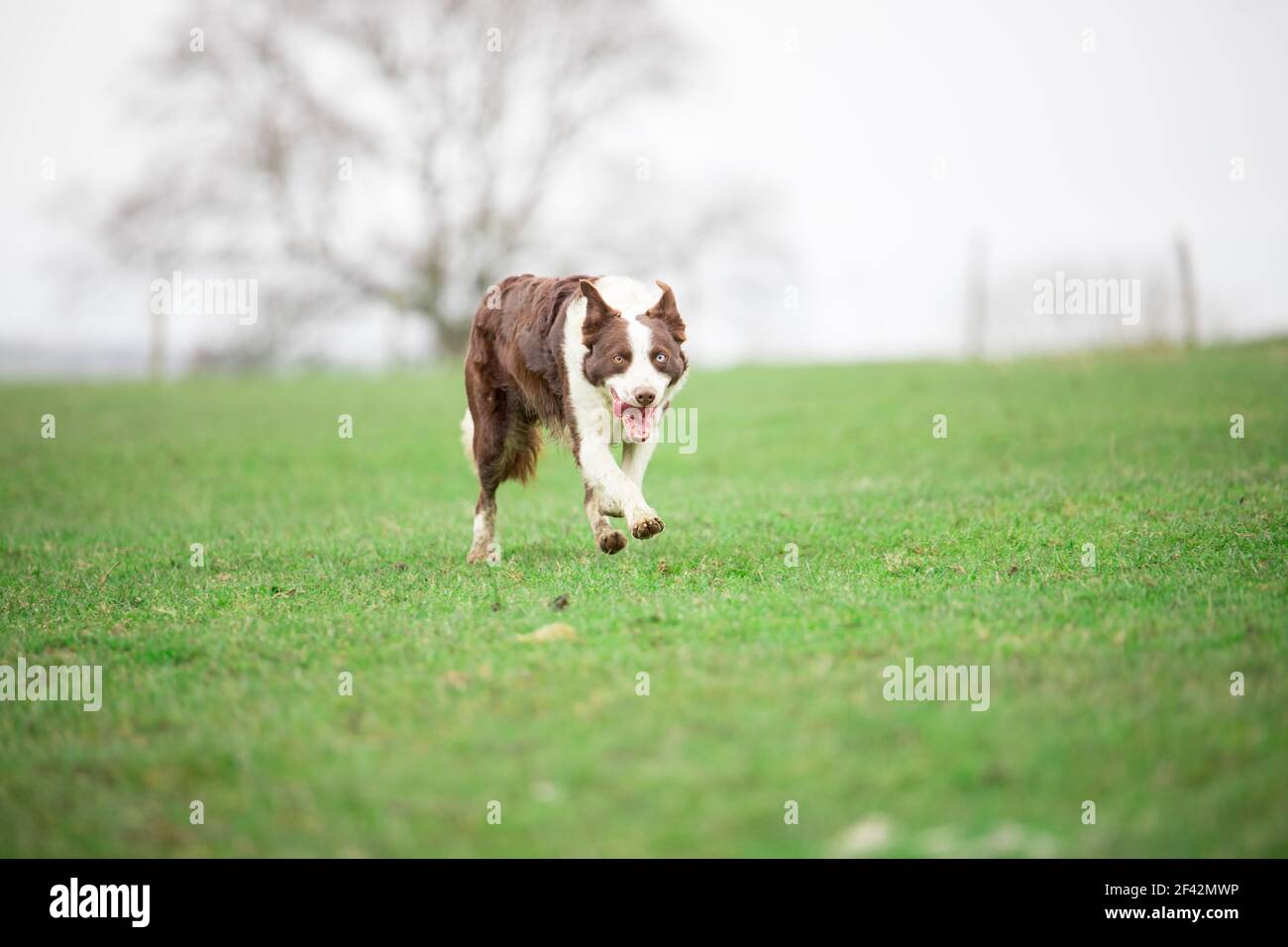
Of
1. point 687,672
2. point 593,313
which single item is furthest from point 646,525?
point 687,672

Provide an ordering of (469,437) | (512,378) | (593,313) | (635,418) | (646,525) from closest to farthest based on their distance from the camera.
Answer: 1. (646,525)
2. (593,313)
3. (635,418)
4. (512,378)
5. (469,437)

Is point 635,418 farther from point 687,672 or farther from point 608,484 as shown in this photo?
point 687,672

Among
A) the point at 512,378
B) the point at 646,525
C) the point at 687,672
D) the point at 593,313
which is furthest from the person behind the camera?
the point at 512,378

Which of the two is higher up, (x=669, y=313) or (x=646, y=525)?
(x=669, y=313)

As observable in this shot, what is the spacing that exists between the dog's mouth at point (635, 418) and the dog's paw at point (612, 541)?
0.65 m

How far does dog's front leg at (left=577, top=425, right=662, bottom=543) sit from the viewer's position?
747 centimetres

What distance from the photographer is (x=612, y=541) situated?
25.5 ft

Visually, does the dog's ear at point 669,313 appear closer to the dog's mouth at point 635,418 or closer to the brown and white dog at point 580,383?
the brown and white dog at point 580,383

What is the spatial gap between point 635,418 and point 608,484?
0.48 metres

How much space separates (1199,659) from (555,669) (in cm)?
291

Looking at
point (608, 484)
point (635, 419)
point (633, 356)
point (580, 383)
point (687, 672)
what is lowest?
point (687, 672)

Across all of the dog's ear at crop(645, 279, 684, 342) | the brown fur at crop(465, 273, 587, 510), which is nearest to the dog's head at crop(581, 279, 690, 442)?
the dog's ear at crop(645, 279, 684, 342)

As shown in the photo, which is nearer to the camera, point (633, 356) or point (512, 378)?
point (633, 356)
